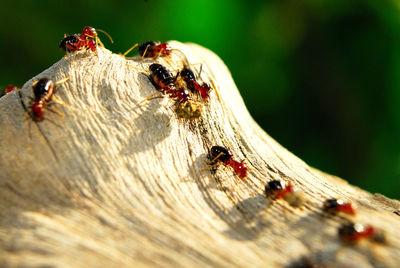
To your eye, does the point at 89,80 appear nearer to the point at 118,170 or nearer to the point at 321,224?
the point at 118,170

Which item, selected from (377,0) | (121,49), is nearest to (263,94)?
(377,0)

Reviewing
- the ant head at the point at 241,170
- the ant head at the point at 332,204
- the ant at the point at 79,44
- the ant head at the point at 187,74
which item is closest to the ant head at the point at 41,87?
the ant at the point at 79,44

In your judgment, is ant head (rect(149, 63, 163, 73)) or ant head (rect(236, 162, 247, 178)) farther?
ant head (rect(149, 63, 163, 73))

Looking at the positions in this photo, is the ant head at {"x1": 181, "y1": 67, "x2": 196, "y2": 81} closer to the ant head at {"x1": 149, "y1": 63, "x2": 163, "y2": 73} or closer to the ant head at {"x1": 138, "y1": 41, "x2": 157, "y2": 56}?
the ant head at {"x1": 149, "y1": 63, "x2": 163, "y2": 73}

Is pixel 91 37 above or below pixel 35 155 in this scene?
above


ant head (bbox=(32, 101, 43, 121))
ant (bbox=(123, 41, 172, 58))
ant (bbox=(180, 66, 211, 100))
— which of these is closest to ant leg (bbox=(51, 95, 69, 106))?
ant head (bbox=(32, 101, 43, 121))

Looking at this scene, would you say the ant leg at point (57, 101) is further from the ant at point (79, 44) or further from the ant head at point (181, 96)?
the ant head at point (181, 96)
